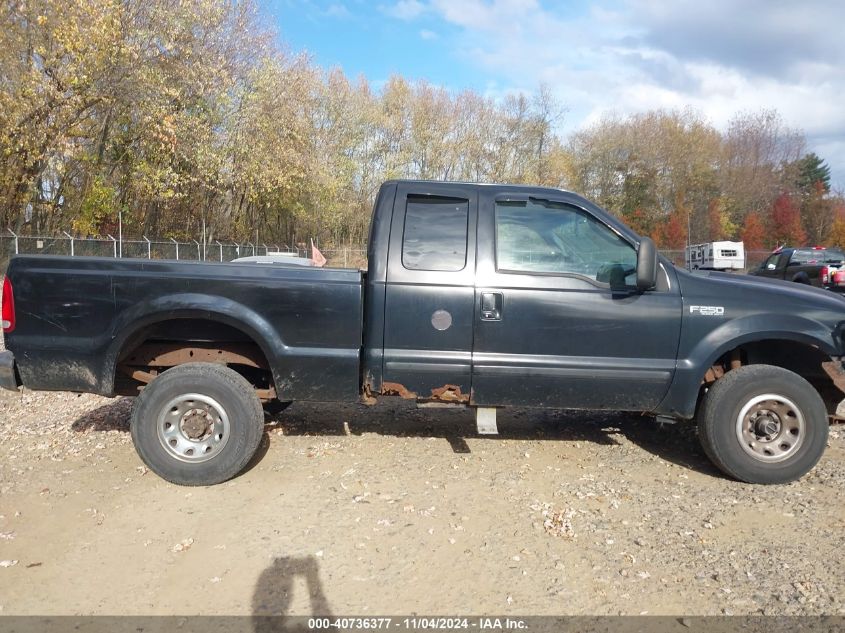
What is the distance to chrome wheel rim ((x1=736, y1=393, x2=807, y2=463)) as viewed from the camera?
168 inches

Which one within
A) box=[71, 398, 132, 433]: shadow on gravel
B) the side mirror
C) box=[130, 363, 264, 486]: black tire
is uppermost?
the side mirror

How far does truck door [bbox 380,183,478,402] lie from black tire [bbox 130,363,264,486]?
99 cm

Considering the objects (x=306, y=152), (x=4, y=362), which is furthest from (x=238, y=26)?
(x=4, y=362)

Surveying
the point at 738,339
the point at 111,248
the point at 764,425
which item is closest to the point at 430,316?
the point at 738,339

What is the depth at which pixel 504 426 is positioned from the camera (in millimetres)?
Answer: 5621

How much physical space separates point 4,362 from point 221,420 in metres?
1.58

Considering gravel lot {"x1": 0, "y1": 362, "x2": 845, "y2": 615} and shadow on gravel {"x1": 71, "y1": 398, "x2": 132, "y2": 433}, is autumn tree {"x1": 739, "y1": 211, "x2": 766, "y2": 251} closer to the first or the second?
gravel lot {"x1": 0, "y1": 362, "x2": 845, "y2": 615}

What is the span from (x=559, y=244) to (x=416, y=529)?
217 centimetres

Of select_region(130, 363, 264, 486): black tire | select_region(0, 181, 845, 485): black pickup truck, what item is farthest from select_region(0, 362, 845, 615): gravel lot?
select_region(0, 181, 845, 485): black pickup truck

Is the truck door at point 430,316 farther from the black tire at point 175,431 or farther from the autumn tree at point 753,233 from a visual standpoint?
the autumn tree at point 753,233

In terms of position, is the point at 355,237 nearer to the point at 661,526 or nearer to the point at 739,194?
the point at 739,194

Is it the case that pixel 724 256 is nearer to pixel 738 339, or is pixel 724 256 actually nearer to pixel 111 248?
pixel 111 248

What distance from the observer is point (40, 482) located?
429cm

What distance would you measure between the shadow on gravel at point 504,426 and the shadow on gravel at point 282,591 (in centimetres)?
194
